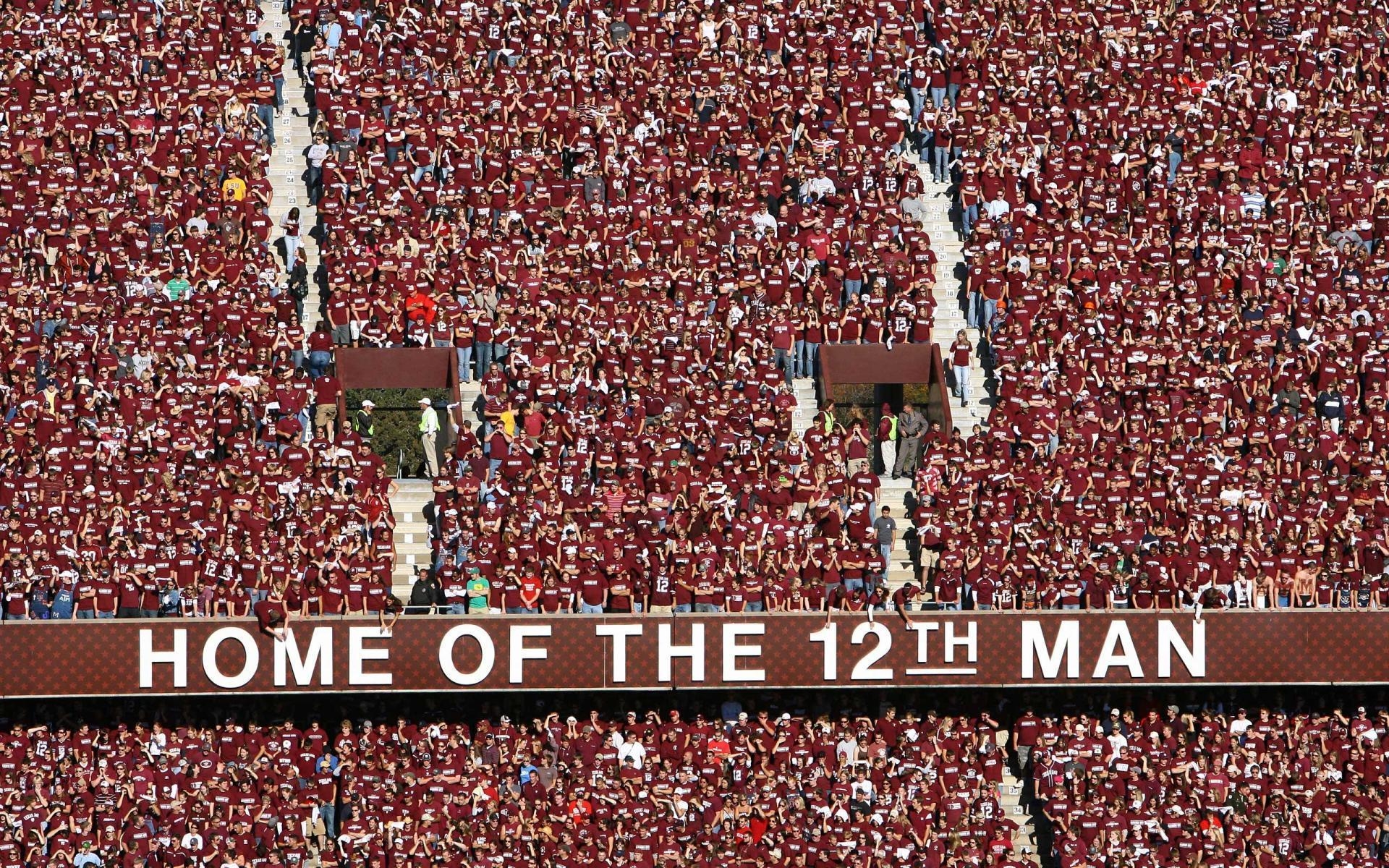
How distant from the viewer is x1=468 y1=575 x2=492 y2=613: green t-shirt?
3381 centimetres

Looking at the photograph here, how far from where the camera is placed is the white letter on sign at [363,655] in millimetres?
33500

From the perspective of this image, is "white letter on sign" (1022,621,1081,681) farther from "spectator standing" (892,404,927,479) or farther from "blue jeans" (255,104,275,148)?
"blue jeans" (255,104,275,148)

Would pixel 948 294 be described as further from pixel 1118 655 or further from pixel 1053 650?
pixel 1118 655

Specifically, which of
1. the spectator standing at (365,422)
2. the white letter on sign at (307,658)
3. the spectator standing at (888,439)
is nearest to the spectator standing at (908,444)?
the spectator standing at (888,439)

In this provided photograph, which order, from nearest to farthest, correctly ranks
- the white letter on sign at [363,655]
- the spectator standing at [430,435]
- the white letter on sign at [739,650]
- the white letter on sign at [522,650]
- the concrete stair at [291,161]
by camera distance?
1. the white letter on sign at [363,655]
2. the white letter on sign at [522,650]
3. the white letter on sign at [739,650]
4. the spectator standing at [430,435]
5. the concrete stair at [291,161]

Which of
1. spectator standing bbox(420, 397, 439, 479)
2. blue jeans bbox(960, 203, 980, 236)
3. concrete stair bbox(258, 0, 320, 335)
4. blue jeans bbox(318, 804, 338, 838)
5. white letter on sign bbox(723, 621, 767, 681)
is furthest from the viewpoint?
blue jeans bbox(960, 203, 980, 236)

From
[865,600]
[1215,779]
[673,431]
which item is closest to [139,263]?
[673,431]

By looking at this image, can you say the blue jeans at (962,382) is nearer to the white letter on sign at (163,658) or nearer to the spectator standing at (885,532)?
the spectator standing at (885,532)

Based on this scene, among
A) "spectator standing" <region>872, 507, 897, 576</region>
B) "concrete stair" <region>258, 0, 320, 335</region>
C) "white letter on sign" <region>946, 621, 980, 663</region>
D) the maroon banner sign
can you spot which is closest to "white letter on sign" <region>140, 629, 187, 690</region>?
the maroon banner sign

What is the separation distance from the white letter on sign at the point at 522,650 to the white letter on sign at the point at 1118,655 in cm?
592

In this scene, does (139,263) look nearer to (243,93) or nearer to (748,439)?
(243,93)

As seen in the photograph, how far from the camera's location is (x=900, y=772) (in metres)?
33.5

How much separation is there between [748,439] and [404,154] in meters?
6.85

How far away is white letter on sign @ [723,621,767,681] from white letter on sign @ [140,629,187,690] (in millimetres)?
5724
